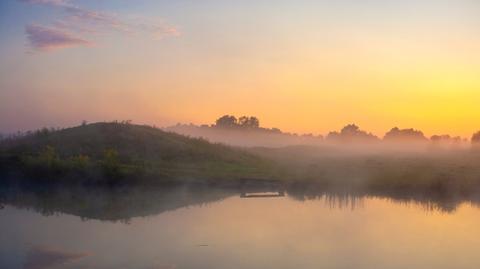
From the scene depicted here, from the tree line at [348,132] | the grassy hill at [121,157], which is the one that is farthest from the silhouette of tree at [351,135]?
the grassy hill at [121,157]

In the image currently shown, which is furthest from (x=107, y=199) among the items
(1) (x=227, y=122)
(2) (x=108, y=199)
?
(1) (x=227, y=122)

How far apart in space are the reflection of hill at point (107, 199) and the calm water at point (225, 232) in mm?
41

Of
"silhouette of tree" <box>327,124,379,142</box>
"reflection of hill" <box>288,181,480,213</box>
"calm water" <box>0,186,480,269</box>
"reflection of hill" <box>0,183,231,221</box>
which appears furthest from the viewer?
"silhouette of tree" <box>327,124,379,142</box>

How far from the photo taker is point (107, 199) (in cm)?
2122

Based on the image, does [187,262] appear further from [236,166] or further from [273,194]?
[236,166]

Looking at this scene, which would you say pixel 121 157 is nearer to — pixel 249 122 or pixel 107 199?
pixel 107 199

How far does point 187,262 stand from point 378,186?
13.8 metres

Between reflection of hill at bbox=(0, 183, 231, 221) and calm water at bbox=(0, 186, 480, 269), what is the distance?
0.14 feet

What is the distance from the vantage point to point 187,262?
41.2 feet

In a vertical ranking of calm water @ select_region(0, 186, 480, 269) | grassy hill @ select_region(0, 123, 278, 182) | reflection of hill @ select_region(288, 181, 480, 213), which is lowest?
calm water @ select_region(0, 186, 480, 269)

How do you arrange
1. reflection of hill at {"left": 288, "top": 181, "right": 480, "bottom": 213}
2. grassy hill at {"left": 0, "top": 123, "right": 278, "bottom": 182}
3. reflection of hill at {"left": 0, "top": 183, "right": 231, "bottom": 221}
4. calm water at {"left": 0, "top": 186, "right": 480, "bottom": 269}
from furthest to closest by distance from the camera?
grassy hill at {"left": 0, "top": 123, "right": 278, "bottom": 182}, reflection of hill at {"left": 288, "top": 181, "right": 480, "bottom": 213}, reflection of hill at {"left": 0, "top": 183, "right": 231, "bottom": 221}, calm water at {"left": 0, "top": 186, "right": 480, "bottom": 269}

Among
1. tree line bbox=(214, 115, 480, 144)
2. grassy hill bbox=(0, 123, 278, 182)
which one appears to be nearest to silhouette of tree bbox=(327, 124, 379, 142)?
tree line bbox=(214, 115, 480, 144)

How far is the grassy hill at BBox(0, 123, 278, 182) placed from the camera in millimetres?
24656

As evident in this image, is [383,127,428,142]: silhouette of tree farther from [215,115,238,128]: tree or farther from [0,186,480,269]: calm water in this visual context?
[0,186,480,269]: calm water
